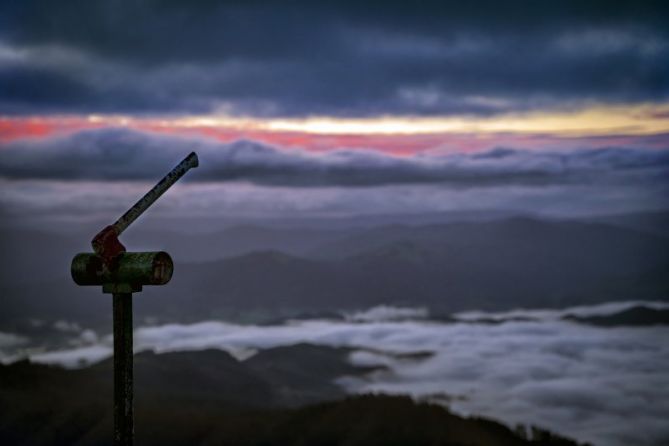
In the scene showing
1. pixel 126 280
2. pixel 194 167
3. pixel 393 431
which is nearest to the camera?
pixel 126 280

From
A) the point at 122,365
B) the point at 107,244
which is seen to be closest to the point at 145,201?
the point at 107,244

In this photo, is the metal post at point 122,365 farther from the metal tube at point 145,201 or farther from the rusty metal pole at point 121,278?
the metal tube at point 145,201

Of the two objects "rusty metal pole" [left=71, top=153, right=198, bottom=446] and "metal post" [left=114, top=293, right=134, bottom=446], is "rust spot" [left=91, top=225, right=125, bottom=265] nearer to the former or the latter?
"rusty metal pole" [left=71, top=153, right=198, bottom=446]

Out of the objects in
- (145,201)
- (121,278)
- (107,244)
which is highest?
(145,201)

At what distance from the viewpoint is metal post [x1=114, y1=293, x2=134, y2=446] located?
958 centimetres

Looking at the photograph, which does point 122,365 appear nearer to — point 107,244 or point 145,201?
point 107,244

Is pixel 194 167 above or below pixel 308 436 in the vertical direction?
above

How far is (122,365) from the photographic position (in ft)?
31.4

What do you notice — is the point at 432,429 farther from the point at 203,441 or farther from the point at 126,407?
the point at 126,407

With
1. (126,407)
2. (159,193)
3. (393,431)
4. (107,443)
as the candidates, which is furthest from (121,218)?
(107,443)

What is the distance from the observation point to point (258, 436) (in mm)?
193125

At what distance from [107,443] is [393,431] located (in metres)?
74.0

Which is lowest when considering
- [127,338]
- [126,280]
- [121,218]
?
[127,338]

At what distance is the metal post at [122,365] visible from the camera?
31.4 feet
